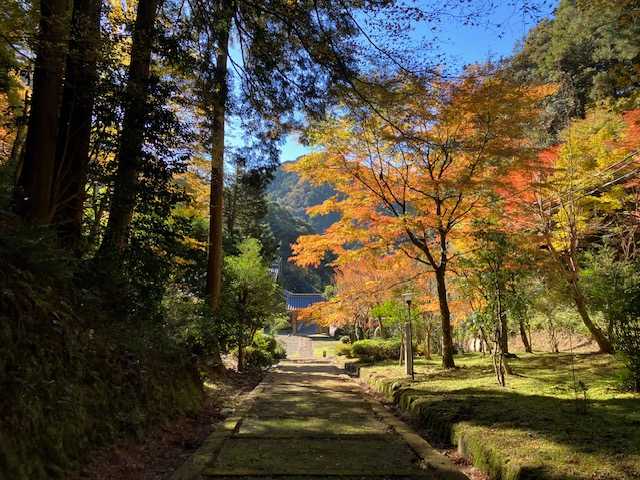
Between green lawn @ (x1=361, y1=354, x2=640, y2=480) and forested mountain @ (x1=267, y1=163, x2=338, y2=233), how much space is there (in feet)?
167

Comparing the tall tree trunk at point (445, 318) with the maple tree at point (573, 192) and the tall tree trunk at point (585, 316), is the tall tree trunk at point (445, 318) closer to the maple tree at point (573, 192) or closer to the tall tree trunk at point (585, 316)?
the maple tree at point (573, 192)

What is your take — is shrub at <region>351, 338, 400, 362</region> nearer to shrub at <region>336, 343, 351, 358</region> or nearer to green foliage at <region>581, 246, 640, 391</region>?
shrub at <region>336, 343, 351, 358</region>

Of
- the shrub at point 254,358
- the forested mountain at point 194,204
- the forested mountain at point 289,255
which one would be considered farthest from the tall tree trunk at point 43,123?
the forested mountain at point 289,255

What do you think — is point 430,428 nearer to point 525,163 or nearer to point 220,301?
point 525,163

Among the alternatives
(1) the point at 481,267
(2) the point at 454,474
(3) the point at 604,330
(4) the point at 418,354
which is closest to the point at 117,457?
(2) the point at 454,474

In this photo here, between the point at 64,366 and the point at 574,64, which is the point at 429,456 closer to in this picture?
the point at 64,366

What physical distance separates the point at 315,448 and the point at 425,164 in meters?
7.57

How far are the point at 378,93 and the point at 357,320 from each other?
19554 millimetres

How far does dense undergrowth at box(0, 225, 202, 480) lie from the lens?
271 cm

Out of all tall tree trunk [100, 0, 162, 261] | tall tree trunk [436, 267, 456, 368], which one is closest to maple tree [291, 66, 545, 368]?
tall tree trunk [436, 267, 456, 368]

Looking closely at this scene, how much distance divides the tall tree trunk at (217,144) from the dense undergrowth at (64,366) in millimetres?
3306

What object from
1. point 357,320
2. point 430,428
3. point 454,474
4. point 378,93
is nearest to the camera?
point 454,474

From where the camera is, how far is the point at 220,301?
11.3m

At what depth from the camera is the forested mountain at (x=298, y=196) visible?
61.0m
